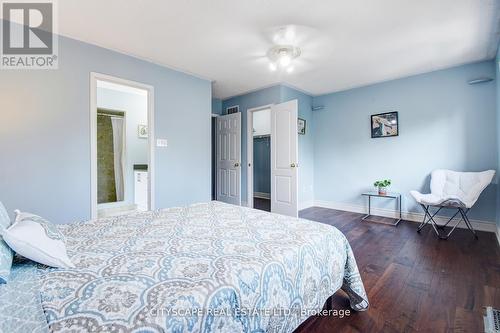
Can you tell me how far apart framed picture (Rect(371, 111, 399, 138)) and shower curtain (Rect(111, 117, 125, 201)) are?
496 cm

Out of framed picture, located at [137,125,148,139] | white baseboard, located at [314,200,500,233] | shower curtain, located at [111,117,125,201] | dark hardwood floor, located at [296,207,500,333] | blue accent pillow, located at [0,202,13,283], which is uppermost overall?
framed picture, located at [137,125,148,139]

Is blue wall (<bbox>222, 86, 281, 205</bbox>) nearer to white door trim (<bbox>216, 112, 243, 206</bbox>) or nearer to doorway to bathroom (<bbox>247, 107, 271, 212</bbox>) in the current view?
white door trim (<bbox>216, 112, 243, 206</bbox>)

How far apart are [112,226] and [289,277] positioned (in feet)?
4.06

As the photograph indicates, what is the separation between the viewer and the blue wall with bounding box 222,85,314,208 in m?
4.59

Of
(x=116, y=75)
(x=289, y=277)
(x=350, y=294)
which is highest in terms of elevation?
(x=116, y=75)

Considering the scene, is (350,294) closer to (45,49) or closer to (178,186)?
(178,186)

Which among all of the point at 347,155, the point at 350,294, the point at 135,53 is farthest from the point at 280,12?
the point at 347,155

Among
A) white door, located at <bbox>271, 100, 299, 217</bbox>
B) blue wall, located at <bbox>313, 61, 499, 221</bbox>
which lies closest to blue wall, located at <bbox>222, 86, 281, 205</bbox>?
white door, located at <bbox>271, 100, 299, 217</bbox>

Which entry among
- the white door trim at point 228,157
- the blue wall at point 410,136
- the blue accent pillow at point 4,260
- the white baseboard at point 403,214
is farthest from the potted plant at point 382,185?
the blue accent pillow at point 4,260

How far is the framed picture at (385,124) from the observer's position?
13.4ft

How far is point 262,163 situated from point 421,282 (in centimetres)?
489

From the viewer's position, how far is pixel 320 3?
2.11 m

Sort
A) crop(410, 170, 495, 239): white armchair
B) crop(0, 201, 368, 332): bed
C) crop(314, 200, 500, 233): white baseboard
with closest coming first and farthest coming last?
crop(0, 201, 368, 332): bed, crop(410, 170, 495, 239): white armchair, crop(314, 200, 500, 233): white baseboard

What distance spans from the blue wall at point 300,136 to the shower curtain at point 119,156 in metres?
2.37
